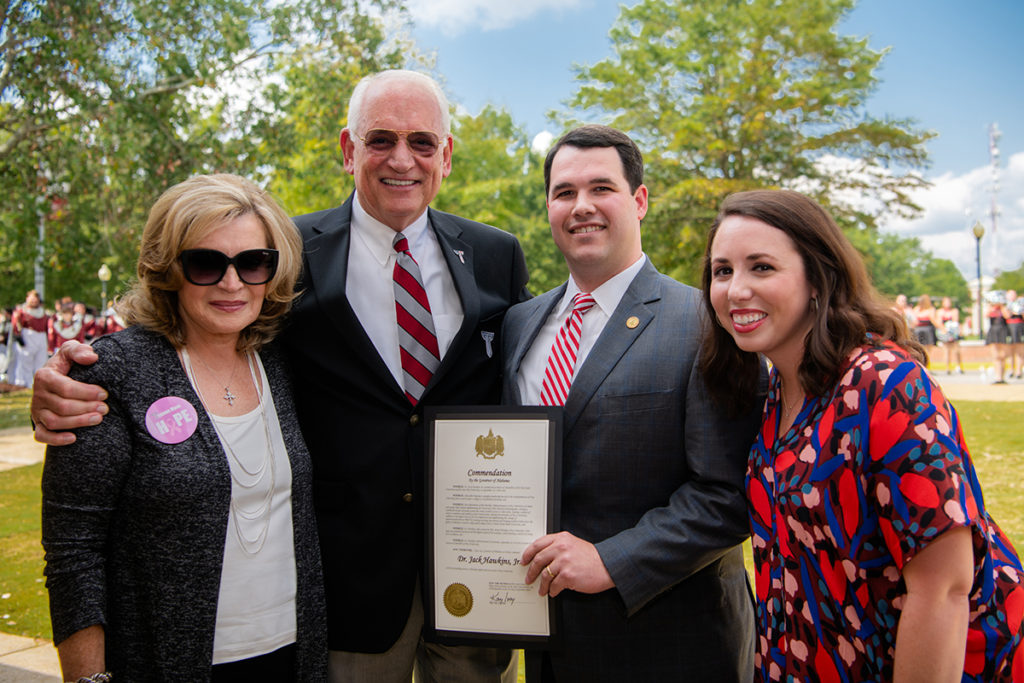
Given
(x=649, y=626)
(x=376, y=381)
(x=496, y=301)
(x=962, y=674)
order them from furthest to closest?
(x=496, y=301)
(x=376, y=381)
(x=649, y=626)
(x=962, y=674)

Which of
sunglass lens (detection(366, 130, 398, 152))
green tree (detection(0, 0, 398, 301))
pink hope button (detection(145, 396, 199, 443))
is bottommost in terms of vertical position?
pink hope button (detection(145, 396, 199, 443))

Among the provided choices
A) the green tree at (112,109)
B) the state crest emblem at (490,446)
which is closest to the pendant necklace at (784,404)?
the state crest emblem at (490,446)

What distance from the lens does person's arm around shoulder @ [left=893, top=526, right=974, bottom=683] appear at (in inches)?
72.2

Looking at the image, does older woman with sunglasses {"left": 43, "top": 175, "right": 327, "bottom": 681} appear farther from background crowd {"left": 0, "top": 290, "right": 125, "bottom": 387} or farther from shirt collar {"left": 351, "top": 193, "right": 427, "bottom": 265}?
background crowd {"left": 0, "top": 290, "right": 125, "bottom": 387}

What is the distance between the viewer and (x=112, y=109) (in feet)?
34.1

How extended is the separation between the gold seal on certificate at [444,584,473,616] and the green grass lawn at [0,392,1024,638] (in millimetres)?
3713

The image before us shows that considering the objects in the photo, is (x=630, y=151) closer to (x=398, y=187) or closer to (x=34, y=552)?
(x=398, y=187)

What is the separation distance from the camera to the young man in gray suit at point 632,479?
248cm

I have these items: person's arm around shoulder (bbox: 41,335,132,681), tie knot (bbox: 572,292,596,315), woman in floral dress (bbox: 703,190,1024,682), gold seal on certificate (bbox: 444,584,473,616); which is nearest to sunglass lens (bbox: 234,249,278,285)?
person's arm around shoulder (bbox: 41,335,132,681)

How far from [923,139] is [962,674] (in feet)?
78.7

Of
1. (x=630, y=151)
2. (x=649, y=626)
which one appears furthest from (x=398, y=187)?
(x=649, y=626)

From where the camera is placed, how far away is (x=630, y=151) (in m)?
3.01

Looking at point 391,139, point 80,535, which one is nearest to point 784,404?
point 391,139

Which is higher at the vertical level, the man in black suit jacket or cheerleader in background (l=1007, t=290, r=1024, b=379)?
cheerleader in background (l=1007, t=290, r=1024, b=379)
